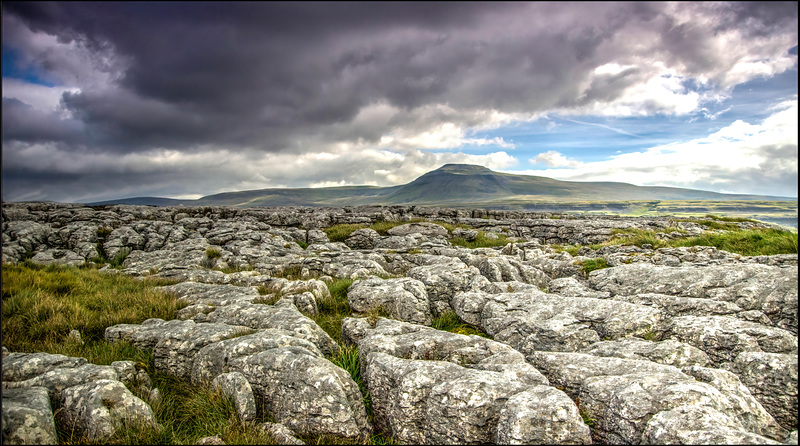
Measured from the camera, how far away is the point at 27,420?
5.23 metres

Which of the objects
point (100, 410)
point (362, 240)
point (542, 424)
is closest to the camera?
point (542, 424)

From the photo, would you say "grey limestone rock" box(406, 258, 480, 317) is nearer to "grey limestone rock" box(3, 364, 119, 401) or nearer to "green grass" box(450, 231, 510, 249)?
"grey limestone rock" box(3, 364, 119, 401)

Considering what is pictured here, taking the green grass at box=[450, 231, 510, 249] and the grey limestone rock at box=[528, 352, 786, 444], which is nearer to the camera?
the grey limestone rock at box=[528, 352, 786, 444]

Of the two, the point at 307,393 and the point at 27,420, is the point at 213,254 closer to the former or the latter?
the point at 27,420

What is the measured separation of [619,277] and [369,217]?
104ft

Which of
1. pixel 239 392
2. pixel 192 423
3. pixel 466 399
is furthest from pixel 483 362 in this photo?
pixel 192 423

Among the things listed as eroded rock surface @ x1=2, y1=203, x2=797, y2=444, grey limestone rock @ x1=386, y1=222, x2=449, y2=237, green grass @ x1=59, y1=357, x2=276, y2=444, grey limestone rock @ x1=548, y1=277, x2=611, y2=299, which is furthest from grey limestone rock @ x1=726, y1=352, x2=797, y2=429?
grey limestone rock @ x1=386, y1=222, x2=449, y2=237

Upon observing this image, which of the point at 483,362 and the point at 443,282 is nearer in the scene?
the point at 483,362

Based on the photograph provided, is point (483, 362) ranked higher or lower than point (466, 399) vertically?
lower

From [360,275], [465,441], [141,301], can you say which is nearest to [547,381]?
[465,441]

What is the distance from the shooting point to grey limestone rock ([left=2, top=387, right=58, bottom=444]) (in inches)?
199

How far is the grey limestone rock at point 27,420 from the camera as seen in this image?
507 cm

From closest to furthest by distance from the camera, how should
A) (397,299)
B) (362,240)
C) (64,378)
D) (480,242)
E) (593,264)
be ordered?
1. (64,378)
2. (397,299)
3. (593,264)
4. (362,240)
5. (480,242)

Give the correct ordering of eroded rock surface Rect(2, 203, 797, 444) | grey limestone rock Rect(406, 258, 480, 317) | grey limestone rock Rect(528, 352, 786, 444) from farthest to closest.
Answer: grey limestone rock Rect(406, 258, 480, 317), eroded rock surface Rect(2, 203, 797, 444), grey limestone rock Rect(528, 352, 786, 444)
